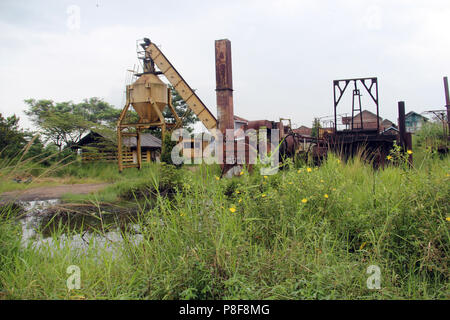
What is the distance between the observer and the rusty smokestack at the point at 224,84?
8.39 metres

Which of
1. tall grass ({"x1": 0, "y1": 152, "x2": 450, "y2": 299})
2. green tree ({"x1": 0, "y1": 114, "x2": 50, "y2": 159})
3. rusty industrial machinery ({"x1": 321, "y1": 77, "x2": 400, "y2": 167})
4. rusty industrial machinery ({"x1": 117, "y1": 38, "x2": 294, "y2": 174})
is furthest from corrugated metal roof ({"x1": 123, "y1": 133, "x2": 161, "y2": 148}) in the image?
tall grass ({"x1": 0, "y1": 152, "x2": 450, "y2": 299})

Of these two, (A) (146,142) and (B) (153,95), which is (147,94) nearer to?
(B) (153,95)

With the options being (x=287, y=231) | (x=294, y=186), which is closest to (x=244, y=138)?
(x=294, y=186)

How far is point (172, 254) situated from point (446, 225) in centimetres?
231

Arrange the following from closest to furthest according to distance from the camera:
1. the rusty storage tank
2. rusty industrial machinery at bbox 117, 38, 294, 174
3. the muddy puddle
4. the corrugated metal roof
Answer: the muddy puddle → rusty industrial machinery at bbox 117, 38, 294, 174 → the rusty storage tank → the corrugated metal roof

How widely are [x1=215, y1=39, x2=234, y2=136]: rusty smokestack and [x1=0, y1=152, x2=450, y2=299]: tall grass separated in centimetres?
482

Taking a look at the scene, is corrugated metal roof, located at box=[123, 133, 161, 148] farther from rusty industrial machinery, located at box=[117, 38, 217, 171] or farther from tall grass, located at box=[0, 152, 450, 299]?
tall grass, located at box=[0, 152, 450, 299]

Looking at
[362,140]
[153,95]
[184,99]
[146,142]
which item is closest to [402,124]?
[362,140]

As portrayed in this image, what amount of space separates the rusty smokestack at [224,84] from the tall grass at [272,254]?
4.82 meters

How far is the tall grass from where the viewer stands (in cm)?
233

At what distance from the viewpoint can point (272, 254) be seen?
8.93 ft

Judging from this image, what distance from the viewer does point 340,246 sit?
3143 millimetres

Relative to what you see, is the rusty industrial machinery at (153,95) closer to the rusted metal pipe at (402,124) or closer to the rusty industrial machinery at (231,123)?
the rusty industrial machinery at (231,123)

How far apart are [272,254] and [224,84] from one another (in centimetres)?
627
